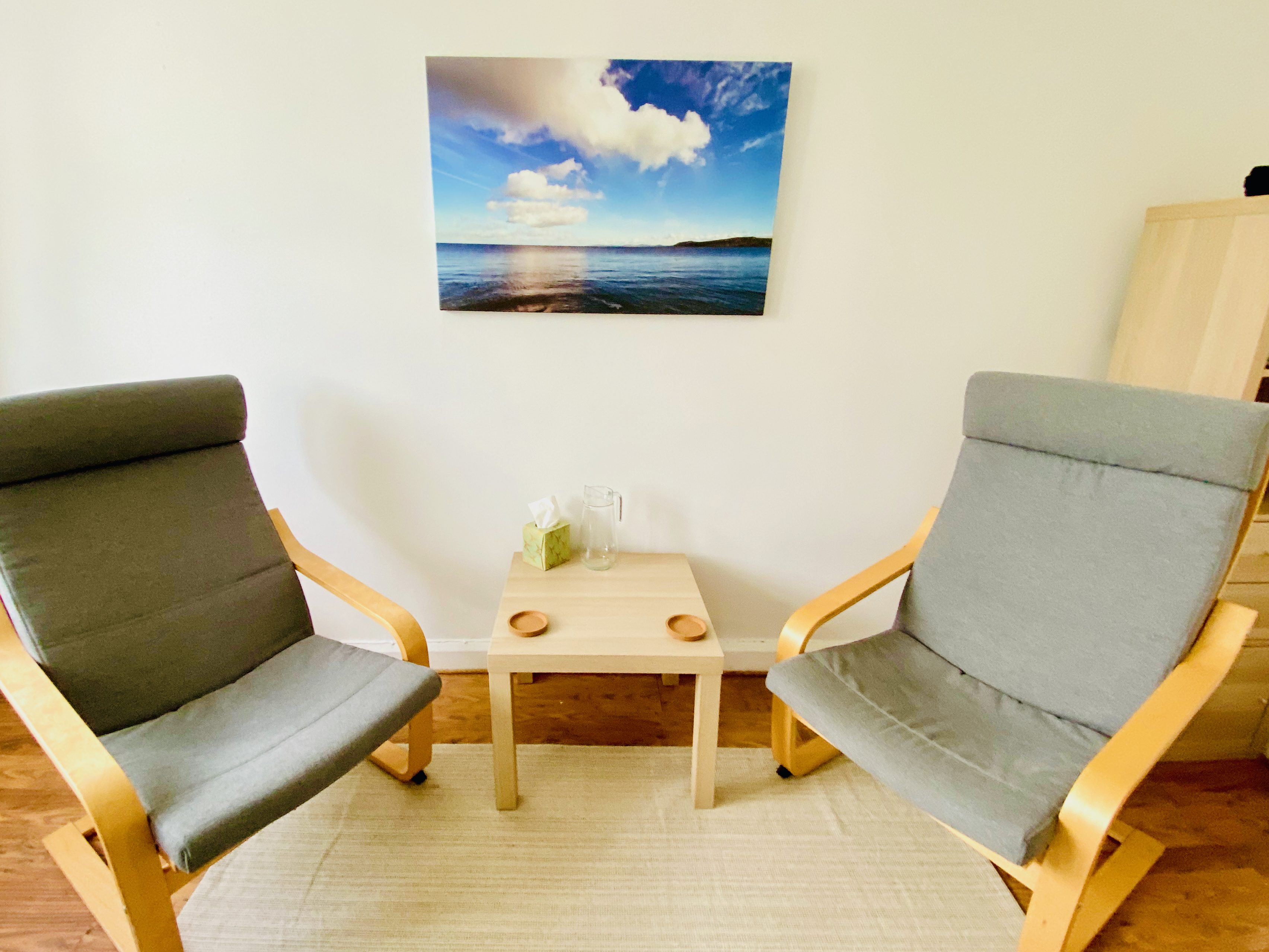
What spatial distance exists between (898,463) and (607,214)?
1193 mm

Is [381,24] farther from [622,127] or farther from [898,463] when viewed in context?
[898,463]

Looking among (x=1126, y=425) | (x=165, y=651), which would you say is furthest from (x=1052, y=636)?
(x=165, y=651)

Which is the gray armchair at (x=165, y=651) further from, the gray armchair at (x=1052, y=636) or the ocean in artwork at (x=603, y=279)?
the gray armchair at (x=1052, y=636)

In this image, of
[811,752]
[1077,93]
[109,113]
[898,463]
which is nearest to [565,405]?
[898,463]

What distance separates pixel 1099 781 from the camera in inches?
43.4

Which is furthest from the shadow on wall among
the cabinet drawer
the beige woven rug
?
the cabinet drawer

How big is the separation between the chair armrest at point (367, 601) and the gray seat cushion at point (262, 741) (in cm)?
6

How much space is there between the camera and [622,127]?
5.54 feet

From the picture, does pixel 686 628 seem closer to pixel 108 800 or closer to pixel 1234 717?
pixel 108 800

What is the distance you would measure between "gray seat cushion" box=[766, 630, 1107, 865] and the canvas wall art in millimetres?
1046

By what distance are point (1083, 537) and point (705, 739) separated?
104 cm

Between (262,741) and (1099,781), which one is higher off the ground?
(1099,781)

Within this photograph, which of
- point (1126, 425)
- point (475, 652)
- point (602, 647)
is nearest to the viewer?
point (1126, 425)

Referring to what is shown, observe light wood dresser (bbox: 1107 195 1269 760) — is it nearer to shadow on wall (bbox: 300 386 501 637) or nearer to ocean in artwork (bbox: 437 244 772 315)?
ocean in artwork (bbox: 437 244 772 315)
